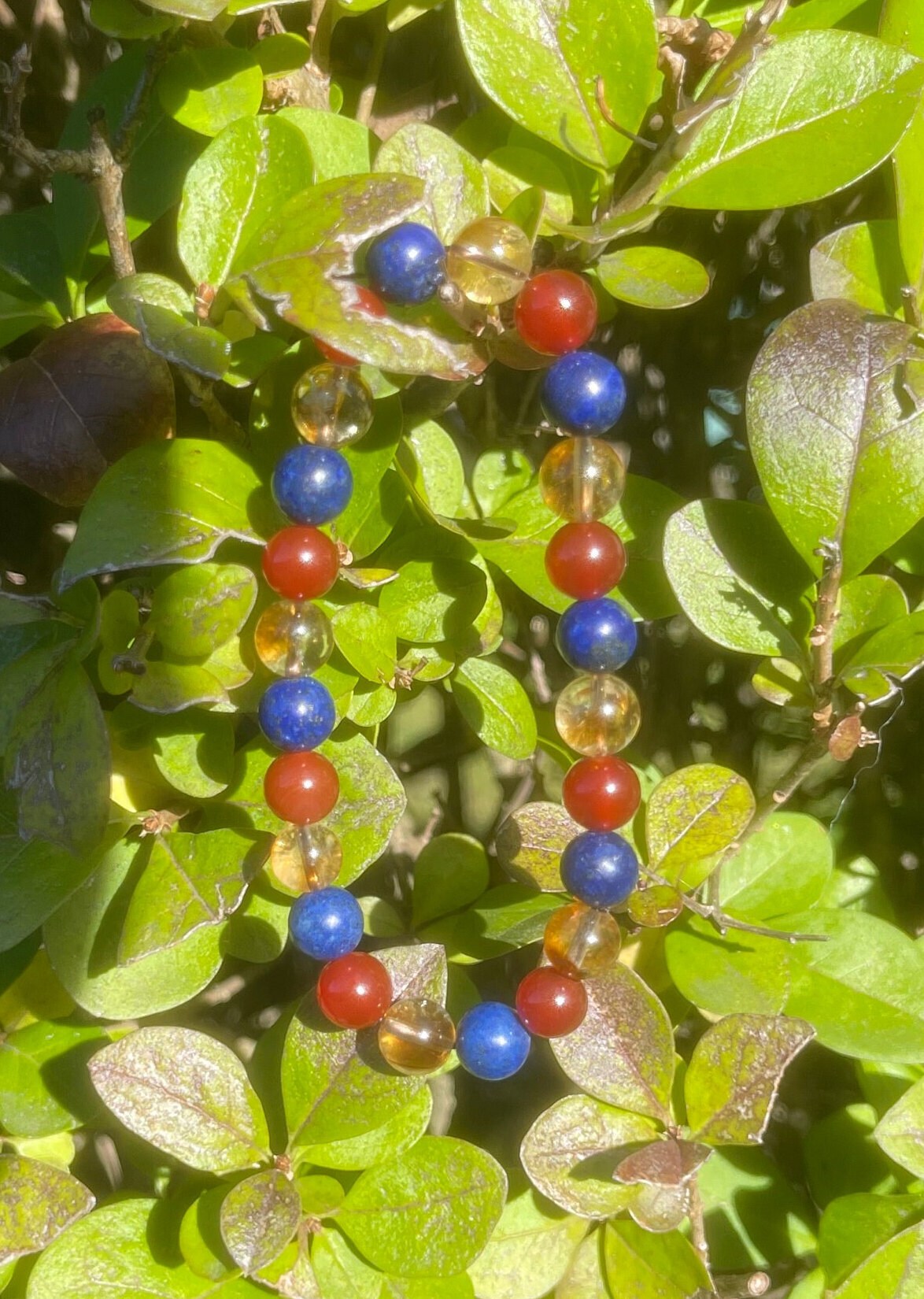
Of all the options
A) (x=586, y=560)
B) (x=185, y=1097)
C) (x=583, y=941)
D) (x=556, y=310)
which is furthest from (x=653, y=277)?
(x=185, y=1097)

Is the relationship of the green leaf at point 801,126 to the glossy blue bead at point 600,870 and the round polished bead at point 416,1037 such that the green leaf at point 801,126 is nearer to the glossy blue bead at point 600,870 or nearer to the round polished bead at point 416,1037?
the glossy blue bead at point 600,870

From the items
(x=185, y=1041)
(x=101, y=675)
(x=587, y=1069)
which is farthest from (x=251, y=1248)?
(x=101, y=675)

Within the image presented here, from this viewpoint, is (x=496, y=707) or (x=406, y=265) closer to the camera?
(x=406, y=265)

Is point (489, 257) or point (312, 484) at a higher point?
point (489, 257)

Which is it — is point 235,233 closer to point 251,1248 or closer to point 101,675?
point 101,675

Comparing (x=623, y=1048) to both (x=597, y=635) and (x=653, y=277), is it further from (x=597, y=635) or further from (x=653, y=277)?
(x=653, y=277)

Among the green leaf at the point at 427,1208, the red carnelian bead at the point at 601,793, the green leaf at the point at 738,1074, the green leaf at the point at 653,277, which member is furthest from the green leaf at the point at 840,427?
the green leaf at the point at 427,1208
